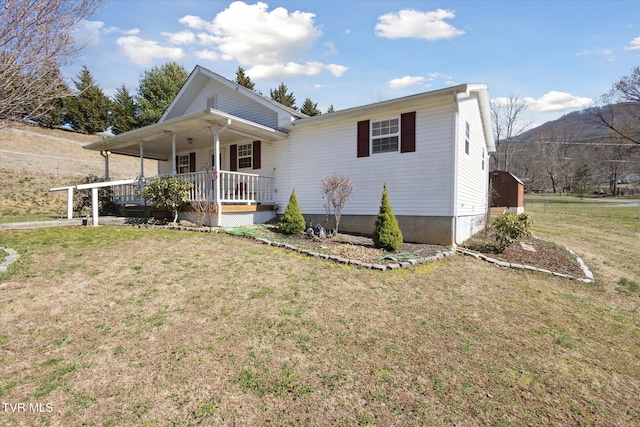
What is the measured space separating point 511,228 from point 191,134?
10851 mm

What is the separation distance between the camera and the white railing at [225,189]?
9.88 meters

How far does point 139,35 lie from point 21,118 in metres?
4.39

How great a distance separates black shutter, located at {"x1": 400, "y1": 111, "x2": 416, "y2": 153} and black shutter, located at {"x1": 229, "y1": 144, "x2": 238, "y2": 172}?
6843 millimetres

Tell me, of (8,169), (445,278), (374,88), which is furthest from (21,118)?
(374,88)

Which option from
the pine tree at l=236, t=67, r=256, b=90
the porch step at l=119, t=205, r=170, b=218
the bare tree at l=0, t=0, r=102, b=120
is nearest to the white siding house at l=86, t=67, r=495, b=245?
the porch step at l=119, t=205, r=170, b=218

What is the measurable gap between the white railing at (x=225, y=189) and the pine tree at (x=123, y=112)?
68.7 feet

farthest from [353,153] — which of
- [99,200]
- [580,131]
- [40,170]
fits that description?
[580,131]

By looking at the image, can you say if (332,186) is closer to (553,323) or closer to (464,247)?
(464,247)

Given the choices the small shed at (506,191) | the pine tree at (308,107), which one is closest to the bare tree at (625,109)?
the small shed at (506,191)

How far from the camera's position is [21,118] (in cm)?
684

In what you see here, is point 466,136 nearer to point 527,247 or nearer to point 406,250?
point 527,247

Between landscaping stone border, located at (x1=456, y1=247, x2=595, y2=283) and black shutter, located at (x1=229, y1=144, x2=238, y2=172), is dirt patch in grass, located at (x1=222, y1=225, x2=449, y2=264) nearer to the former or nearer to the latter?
landscaping stone border, located at (x1=456, y1=247, x2=595, y2=283)

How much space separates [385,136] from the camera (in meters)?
9.70

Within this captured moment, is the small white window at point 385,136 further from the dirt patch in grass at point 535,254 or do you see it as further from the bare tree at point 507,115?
the bare tree at point 507,115
